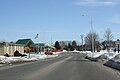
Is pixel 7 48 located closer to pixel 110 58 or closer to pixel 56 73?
pixel 110 58

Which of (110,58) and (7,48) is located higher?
(7,48)

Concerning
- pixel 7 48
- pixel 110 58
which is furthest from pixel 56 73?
pixel 7 48

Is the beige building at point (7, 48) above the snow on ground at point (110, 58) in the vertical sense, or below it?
above

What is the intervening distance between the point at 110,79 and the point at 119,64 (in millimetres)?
12076

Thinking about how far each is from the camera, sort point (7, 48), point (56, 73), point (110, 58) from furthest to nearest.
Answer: point (7, 48) → point (110, 58) → point (56, 73)

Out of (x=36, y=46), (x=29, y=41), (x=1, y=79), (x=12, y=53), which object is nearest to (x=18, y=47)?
(x=12, y=53)

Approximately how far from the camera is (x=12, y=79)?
18.7 meters

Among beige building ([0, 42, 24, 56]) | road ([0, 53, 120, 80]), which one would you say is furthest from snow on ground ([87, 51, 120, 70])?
beige building ([0, 42, 24, 56])

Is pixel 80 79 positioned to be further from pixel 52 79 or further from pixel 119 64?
pixel 119 64

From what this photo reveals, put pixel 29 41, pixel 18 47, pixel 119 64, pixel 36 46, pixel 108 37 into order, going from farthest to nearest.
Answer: pixel 36 46, pixel 29 41, pixel 108 37, pixel 18 47, pixel 119 64

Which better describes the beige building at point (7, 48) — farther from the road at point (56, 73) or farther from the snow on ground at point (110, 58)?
the road at point (56, 73)

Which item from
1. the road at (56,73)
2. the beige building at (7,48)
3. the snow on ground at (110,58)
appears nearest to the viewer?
the road at (56,73)

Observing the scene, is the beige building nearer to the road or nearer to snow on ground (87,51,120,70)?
snow on ground (87,51,120,70)

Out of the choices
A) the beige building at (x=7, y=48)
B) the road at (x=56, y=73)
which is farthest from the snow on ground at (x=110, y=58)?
the beige building at (x=7, y=48)
